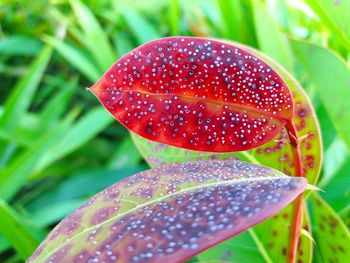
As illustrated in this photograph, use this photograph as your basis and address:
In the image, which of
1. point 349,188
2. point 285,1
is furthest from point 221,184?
point 285,1

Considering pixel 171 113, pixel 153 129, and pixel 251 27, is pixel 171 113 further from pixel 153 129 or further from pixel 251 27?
pixel 251 27

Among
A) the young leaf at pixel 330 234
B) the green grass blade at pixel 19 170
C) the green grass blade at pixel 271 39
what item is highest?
the green grass blade at pixel 19 170

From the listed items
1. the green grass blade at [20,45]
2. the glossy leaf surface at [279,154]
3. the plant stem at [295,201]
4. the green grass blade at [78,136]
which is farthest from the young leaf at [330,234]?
the green grass blade at [20,45]

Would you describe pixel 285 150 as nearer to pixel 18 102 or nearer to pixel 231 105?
pixel 231 105

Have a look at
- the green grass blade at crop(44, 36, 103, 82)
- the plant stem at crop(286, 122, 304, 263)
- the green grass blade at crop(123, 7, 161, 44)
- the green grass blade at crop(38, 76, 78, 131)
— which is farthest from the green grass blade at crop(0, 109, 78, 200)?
the plant stem at crop(286, 122, 304, 263)

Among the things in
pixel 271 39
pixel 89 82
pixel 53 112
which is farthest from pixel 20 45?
pixel 271 39

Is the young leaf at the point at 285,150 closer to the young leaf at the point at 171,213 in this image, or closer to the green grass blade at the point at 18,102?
the young leaf at the point at 171,213
